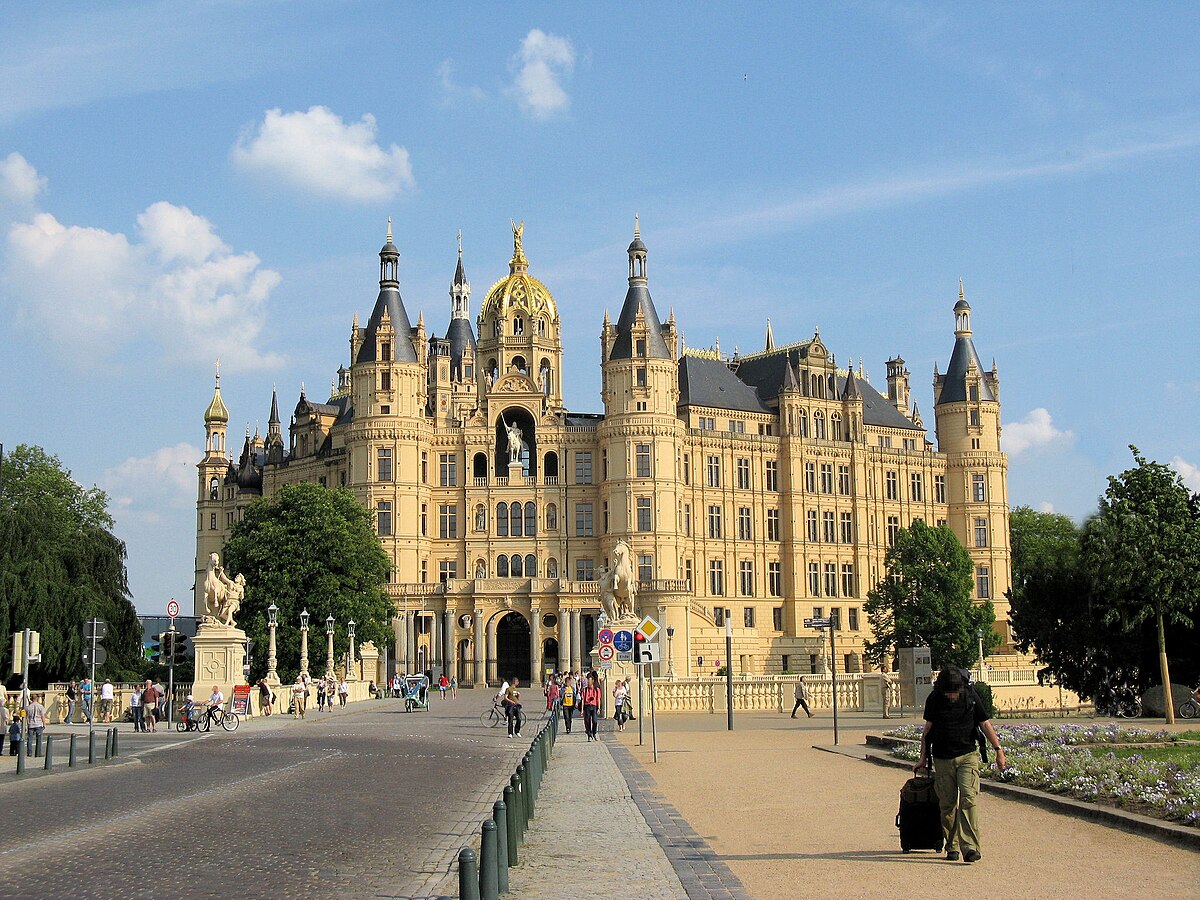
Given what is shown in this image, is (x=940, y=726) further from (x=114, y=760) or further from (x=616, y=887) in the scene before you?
(x=114, y=760)

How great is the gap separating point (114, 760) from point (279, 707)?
27534mm

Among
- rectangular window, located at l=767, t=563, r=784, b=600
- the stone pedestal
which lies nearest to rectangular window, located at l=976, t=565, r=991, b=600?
rectangular window, located at l=767, t=563, r=784, b=600

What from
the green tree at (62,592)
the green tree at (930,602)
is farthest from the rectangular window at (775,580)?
the green tree at (62,592)

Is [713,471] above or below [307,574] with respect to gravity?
above

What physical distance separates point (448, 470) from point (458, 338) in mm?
24668

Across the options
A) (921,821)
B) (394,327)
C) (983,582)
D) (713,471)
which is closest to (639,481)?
(713,471)

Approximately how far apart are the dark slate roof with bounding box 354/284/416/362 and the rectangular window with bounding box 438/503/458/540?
10484mm

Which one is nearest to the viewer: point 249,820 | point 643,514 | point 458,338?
point 249,820

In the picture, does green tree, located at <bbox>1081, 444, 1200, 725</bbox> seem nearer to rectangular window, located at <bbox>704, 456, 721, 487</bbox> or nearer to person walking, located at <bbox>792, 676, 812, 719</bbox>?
person walking, located at <bbox>792, 676, 812, 719</bbox>

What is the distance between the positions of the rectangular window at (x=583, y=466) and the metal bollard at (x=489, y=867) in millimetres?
89835

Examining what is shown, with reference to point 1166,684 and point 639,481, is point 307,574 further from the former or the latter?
point 1166,684

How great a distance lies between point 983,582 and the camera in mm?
109875

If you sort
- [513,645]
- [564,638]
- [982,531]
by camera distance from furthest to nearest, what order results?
[982,531], [513,645], [564,638]

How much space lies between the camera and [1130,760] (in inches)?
795
